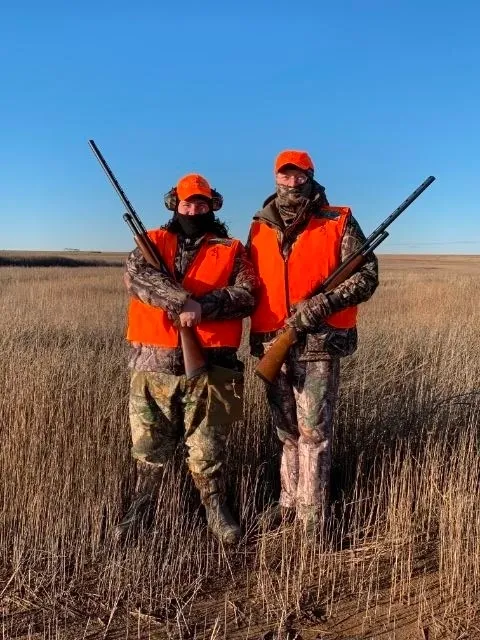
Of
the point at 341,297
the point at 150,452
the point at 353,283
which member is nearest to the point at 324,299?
the point at 341,297

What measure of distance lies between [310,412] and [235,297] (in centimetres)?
90

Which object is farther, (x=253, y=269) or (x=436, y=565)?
(x=253, y=269)

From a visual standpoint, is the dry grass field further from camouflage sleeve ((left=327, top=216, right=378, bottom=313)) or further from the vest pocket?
camouflage sleeve ((left=327, top=216, right=378, bottom=313))

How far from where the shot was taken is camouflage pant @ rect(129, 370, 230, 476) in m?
3.94

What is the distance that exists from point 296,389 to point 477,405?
2791mm

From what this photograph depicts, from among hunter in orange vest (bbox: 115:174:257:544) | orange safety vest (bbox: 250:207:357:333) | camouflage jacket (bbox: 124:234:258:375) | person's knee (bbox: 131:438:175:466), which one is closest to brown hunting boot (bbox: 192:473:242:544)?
hunter in orange vest (bbox: 115:174:257:544)

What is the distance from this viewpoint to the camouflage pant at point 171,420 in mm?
3943

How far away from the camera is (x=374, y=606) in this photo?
3.32 m

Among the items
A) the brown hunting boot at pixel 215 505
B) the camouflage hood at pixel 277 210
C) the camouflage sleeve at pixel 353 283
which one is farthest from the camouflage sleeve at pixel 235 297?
the brown hunting boot at pixel 215 505

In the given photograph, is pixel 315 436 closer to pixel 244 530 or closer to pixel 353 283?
pixel 244 530

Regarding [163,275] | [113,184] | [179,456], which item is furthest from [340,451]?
[113,184]

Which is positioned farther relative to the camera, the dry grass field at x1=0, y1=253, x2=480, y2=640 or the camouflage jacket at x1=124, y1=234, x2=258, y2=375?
the camouflage jacket at x1=124, y1=234, x2=258, y2=375

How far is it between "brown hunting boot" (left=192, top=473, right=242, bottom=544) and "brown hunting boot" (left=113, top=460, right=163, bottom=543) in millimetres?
278

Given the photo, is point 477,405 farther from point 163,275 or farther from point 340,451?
point 163,275
